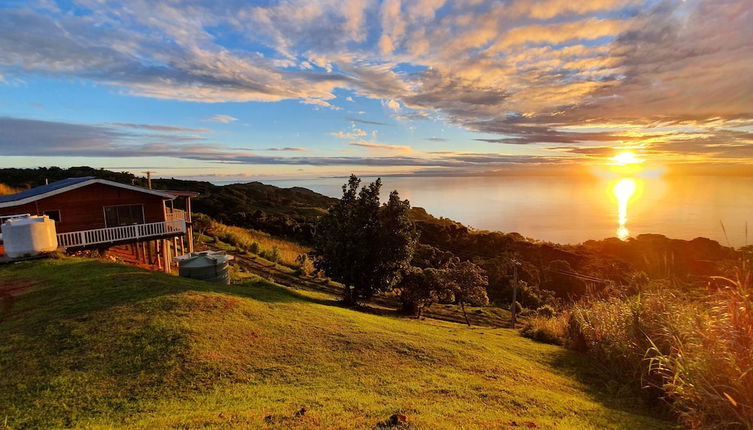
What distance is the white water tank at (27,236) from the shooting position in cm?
1431

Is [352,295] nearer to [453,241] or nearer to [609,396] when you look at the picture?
[609,396]

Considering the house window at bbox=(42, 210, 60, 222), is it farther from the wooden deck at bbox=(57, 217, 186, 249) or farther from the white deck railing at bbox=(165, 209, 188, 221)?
the white deck railing at bbox=(165, 209, 188, 221)

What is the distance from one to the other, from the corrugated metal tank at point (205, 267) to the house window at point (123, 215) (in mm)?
7162

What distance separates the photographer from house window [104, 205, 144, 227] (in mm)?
19562

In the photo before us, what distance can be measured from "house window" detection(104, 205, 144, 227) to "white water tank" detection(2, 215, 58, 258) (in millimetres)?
4069

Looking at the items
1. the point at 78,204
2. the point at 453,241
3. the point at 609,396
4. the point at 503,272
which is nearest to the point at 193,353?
the point at 609,396

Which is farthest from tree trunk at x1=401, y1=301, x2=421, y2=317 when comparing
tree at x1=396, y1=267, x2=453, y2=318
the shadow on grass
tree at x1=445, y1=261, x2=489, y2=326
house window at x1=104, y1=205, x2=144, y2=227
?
house window at x1=104, y1=205, x2=144, y2=227

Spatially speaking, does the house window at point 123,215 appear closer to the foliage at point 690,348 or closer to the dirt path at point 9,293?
the dirt path at point 9,293

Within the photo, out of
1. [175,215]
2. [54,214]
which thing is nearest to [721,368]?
[54,214]

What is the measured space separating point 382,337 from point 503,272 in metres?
26.3

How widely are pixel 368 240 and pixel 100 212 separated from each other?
14.3 metres

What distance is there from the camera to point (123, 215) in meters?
20.2

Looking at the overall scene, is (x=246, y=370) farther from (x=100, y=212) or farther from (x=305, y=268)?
(x=305, y=268)

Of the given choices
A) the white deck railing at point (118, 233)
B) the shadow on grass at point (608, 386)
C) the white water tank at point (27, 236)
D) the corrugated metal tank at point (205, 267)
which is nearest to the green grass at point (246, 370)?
the shadow on grass at point (608, 386)
